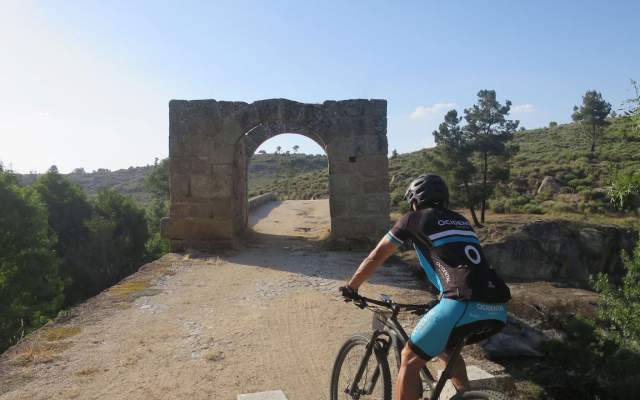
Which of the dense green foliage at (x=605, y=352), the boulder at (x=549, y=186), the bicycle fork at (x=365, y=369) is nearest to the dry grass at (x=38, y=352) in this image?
the bicycle fork at (x=365, y=369)

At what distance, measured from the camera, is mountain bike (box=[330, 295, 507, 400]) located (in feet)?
8.22

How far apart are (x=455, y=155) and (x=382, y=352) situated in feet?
61.5

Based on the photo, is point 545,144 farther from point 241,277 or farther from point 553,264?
point 241,277

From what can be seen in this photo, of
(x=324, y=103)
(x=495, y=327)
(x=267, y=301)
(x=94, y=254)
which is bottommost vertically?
(x=94, y=254)

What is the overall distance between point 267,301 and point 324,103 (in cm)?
511

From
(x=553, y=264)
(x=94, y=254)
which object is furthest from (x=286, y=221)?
(x=94, y=254)

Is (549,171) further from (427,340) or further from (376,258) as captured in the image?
(427,340)

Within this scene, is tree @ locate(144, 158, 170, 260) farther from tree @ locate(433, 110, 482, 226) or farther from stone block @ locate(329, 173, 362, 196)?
stone block @ locate(329, 173, 362, 196)

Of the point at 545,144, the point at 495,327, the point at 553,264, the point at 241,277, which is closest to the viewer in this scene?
the point at 495,327

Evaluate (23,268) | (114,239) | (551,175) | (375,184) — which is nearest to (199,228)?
(375,184)

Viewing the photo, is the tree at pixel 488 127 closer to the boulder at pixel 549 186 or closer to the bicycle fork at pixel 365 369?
the boulder at pixel 549 186

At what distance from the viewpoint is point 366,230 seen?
10383 mm

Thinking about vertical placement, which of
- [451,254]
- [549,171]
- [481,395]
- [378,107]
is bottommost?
[481,395]

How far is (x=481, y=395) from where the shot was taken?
2.24 metres
